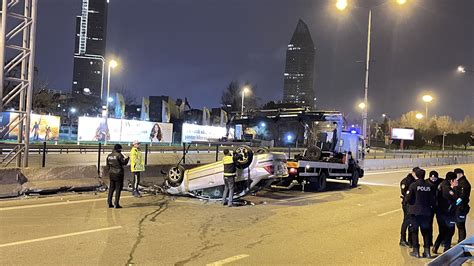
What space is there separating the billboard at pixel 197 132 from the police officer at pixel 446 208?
45098 millimetres

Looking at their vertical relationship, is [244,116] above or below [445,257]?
above

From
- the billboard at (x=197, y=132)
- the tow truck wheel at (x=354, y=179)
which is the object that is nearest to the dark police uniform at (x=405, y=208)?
the tow truck wheel at (x=354, y=179)

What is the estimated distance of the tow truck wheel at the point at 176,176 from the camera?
47.5ft

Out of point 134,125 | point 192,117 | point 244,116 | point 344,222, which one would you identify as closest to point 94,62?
point 192,117

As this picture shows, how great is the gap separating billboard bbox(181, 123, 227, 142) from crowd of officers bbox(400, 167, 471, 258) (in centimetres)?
4509

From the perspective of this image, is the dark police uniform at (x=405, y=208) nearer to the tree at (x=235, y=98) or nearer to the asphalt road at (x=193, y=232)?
the asphalt road at (x=193, y=232)

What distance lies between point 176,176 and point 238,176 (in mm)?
2124

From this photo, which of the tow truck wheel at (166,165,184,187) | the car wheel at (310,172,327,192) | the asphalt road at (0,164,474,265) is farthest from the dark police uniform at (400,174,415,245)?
the car wheel at (310,172,327,192)

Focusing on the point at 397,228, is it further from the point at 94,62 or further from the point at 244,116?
the point at 94,62

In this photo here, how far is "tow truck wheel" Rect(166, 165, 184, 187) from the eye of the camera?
47.5ft

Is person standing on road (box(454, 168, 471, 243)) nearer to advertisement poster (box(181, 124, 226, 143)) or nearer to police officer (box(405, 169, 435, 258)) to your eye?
police officer (box(405, 169, 435, 258))

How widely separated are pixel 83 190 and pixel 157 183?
302 centimetres

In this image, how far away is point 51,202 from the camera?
1278 cm

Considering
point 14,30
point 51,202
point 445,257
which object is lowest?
point 51,202
